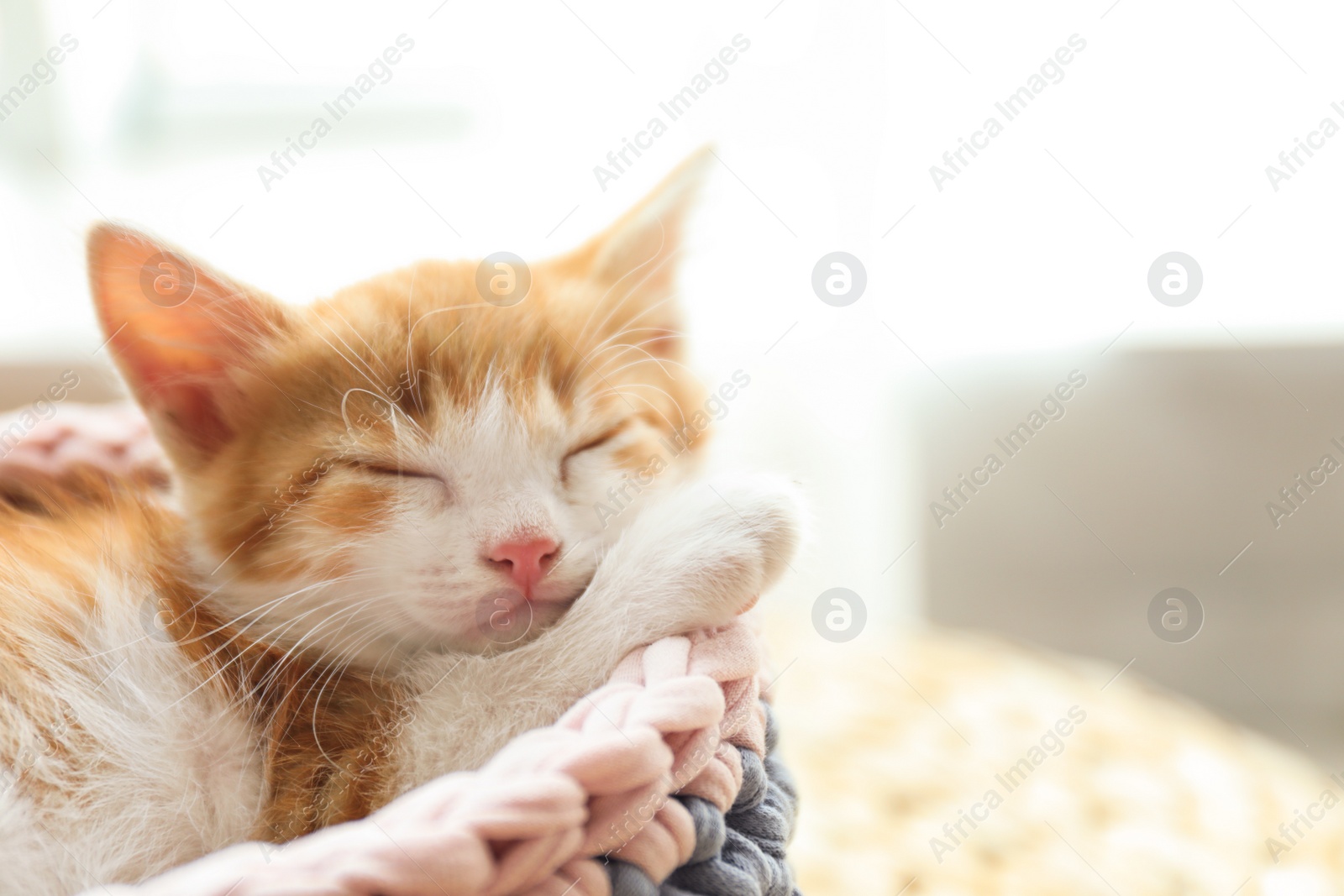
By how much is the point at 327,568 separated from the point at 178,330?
0.26 meters

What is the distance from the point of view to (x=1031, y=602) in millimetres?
2119

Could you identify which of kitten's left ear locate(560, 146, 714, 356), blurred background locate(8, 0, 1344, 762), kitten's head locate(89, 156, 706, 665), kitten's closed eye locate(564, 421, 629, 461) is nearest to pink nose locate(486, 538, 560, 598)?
kitten's head locate(89, 156, 706, 665)

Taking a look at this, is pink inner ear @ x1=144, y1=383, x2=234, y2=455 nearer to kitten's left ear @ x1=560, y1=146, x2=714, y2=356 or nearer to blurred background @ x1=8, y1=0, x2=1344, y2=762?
kitten's left ear @ x1=560, y1=146, x2=714, y2=356

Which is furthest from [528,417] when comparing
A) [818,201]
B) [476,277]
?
[818,201]

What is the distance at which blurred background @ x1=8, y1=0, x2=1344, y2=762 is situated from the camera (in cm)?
180

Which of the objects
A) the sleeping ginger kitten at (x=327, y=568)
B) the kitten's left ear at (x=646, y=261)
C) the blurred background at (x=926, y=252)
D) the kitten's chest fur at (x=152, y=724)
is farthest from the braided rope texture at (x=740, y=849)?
the blurred background at (x=926, y=252)

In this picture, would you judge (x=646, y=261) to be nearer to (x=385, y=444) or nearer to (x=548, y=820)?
(x=385, y=444)

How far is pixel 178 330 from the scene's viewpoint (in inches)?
32.1

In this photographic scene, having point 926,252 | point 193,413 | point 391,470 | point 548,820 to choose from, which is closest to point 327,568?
point 391,470

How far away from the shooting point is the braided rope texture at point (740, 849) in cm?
54

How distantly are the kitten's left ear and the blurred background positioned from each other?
756mm

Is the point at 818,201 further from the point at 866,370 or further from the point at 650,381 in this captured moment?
the point at 650,381

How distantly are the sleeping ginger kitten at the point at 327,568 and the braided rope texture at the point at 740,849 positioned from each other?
0.12m

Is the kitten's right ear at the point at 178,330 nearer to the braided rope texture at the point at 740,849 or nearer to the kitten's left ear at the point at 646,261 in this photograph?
the kitten's left ear at the point at 646,261
